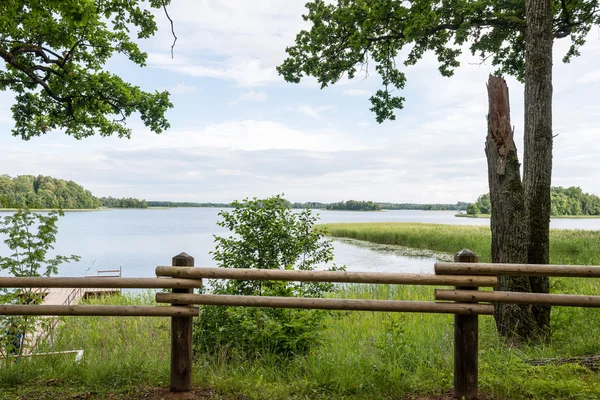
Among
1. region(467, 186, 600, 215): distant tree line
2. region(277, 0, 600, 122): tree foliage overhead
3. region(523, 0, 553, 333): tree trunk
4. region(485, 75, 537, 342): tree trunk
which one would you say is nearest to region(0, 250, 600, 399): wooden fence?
region(485, 75, 537, 342): tree trunk

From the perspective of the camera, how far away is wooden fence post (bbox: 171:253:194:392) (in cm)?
400

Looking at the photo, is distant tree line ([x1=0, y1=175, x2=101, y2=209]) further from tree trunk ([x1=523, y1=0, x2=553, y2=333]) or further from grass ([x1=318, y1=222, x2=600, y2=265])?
tree trunk ([x1=523, y1=0, x2=553, y2=333])

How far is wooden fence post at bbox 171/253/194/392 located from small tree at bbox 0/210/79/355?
2.36 m

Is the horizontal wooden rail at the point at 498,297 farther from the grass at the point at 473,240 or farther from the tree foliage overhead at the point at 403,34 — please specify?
the tree foliage overhead at the point at 403,34

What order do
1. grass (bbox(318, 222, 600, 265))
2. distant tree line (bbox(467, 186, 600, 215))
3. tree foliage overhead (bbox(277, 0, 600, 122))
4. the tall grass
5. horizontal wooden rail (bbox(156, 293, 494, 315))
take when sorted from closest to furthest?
Result: horizontal wooden rail (bbox(156, 293, 494, 315)) < the tall grass < tree foliage overhead (bbox(277, 0, 600, 122)) < grass (bbox(318, 222, 600, 265)) < distant tree line (bbox(467, 186, 600, 215))

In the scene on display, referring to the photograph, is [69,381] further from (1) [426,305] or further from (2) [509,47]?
(2) [509,47]

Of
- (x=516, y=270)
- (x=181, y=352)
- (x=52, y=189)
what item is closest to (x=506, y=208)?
(x=516, y=270)

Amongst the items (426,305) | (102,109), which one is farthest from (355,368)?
(102,109)

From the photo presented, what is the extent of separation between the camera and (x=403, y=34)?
11688 mm

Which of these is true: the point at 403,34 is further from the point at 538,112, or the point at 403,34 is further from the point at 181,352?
the point at 181,352

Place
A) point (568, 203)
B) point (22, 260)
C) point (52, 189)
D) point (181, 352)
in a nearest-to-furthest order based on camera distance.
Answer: point (181, 352)
point (22, 260)
point (52, 189)
point (568, 203)

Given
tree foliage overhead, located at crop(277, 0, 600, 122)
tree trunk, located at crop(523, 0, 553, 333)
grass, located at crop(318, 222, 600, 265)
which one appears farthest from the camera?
grass, located at crop(318, 222, 600, 265)

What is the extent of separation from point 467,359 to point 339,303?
1387mm

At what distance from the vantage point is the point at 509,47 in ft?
42.5
